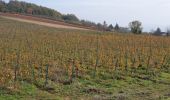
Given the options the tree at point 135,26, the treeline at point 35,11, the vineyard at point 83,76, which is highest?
the treeline at point 35,11

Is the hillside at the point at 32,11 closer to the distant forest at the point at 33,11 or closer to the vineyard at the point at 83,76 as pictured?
the distant forest at the point at 33,11

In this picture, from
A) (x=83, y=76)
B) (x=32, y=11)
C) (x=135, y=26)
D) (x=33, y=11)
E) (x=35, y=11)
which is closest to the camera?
(x=83, y=76)

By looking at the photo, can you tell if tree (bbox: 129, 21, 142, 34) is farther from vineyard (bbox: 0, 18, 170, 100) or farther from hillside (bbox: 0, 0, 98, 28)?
vineyard (bbox: 0, 18, 170, 100)

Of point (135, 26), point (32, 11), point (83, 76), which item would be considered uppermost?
point (32, 11)

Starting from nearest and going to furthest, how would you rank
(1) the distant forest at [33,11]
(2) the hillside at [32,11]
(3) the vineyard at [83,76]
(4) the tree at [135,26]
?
(3) the vineyard at [83,76], (4) the tree at [135,26], (2) the hillside at [32,11], (1) the distant forest at [33,11]

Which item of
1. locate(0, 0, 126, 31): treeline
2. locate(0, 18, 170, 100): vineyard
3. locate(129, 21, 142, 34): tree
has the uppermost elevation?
locate(0, 0, 126, 31): treeline

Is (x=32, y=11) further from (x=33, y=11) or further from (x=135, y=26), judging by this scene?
(x=135, y=26)

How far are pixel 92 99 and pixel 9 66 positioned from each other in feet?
15.1

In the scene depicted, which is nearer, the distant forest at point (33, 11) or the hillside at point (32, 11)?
the hillside at point (32, 11)

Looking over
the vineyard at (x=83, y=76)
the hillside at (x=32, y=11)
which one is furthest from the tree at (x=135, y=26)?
the vineyard at (x=83, y=76)

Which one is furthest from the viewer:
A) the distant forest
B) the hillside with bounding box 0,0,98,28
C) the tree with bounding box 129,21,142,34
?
the distant forest

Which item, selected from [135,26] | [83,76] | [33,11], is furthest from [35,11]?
[83,76]

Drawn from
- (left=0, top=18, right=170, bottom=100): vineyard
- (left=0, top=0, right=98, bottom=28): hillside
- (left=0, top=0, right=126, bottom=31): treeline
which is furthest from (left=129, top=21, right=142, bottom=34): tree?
(left=0, top=18, right=170, bottom=100): vineyard

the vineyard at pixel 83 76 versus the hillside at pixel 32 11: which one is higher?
the hillside at pixel 32 11
